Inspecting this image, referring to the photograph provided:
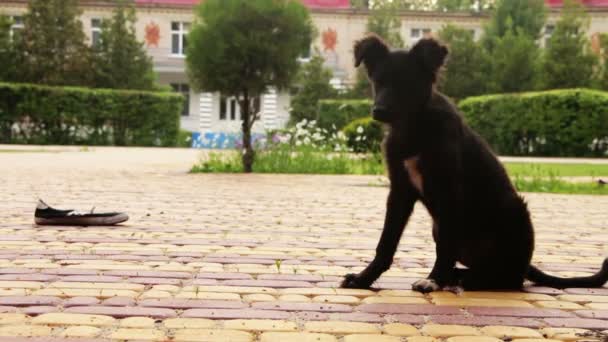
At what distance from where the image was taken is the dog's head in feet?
11.7

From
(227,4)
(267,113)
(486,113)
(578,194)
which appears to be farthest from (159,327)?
(267,113)

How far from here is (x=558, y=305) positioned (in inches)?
134

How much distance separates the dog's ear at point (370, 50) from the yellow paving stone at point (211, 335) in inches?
69.3

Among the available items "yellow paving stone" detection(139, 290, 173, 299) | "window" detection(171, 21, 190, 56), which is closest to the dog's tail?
"yellow paving stone" detection(139, 290, 173, 299)

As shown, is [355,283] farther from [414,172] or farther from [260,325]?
[260,325]

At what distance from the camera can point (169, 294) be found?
3.42 metres

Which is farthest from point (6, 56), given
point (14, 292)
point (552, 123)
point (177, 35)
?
point (14, 292)

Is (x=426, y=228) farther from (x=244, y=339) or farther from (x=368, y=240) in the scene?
(x=244, y=339)

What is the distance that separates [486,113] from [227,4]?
796 inches

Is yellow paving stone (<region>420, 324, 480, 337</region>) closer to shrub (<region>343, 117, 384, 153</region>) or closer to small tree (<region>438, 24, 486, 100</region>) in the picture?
shrub (<region>343, 117, 384, 153</region>)

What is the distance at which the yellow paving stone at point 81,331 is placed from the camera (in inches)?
105

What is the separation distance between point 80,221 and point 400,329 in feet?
13.0

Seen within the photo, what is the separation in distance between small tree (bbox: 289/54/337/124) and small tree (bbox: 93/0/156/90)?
924cm

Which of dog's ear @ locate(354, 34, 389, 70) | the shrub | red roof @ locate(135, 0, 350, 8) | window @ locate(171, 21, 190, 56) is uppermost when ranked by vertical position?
red roof @ locate(135, 0, 350, 8)
